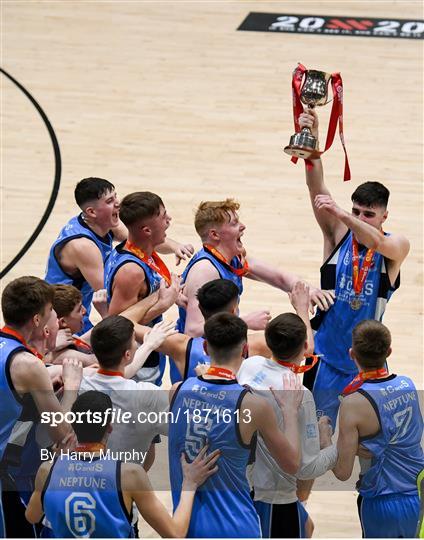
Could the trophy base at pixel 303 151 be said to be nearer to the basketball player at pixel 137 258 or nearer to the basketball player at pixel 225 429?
the basketball player at pixel 137 258

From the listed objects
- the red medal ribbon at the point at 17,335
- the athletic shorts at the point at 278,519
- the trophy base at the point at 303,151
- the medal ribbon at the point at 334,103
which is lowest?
the athletic shorts at the point at 278,519

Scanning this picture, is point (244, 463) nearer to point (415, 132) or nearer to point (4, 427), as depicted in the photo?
point (4, 427)

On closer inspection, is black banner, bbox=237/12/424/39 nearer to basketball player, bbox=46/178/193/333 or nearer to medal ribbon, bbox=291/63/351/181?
medal ribbon, bbox=291/63/351/181

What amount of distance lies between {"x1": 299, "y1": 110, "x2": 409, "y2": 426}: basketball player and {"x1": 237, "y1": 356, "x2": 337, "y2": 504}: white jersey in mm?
1579

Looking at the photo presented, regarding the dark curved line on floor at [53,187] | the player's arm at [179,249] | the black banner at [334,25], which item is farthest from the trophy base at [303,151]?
the black banner at [334,25]

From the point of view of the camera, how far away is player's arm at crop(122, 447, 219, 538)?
4852 millimetres

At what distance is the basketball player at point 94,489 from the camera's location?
485 centimetres

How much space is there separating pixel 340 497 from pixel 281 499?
1883 mm

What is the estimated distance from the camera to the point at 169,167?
12742mm

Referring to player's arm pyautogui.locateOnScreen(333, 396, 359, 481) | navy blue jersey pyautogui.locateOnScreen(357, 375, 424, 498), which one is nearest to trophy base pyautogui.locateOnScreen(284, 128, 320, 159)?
navy blue jersey pyautogui.locateOnScreen(357, 375, 424, 498)

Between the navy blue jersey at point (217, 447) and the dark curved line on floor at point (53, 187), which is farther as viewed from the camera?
the dark curved line on floor at point (53, 187)

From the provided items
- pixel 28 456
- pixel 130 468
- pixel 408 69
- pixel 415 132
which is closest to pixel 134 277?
pixel 28 456

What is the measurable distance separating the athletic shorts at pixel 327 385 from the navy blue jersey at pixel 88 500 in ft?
8.41

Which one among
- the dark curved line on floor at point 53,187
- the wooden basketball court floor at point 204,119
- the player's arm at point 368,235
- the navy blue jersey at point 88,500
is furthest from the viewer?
the wooden basketball court floor at point 204,119
